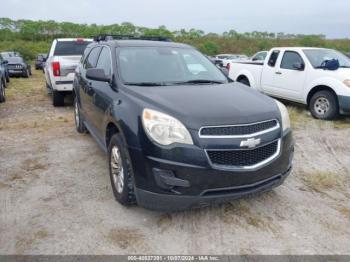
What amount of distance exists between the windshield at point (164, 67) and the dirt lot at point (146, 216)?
141 centimetres

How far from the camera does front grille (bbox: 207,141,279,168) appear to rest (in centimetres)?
331

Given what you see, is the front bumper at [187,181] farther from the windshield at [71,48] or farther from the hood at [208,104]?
the windshield at [71,48]

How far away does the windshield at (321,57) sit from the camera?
885cm

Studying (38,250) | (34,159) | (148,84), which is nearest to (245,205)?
(148,84)

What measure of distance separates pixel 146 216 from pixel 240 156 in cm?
117

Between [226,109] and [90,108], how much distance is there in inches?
96.4

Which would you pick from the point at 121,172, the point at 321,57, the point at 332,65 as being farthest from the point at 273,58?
the point at 121,172

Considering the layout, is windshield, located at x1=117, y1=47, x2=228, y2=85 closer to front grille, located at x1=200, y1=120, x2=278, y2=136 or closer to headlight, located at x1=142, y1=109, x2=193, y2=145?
headlight, located at x1=142, y1=109, x2=193, y2=145

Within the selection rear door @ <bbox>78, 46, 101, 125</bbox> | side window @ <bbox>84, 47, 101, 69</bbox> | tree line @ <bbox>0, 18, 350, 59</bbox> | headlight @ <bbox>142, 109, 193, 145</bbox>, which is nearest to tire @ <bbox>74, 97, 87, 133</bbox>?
rear door @ <bbox>78, 46, 101, 125</bbox>

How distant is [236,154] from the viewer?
11.1 ft

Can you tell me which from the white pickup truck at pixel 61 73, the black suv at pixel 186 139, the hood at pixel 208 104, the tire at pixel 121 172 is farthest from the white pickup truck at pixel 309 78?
the tire at pixel 121 172

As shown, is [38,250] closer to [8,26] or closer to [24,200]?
[24,200]

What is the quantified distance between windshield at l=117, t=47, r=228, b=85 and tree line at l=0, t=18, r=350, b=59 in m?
49.5

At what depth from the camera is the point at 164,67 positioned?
471 cm
